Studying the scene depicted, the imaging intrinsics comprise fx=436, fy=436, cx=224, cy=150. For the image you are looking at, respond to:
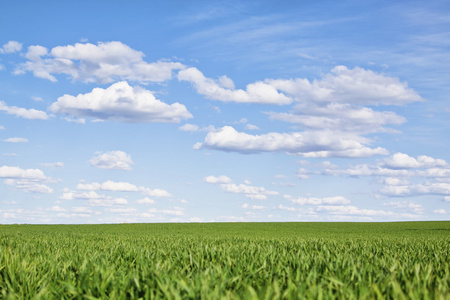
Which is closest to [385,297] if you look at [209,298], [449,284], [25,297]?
[449,284]

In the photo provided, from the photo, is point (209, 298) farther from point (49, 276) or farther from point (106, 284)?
point (49, 276)

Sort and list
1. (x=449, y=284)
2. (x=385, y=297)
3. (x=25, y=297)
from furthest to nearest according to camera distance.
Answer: (x=25, y=297) < (x=449, y=284) < (x=385, y=297)

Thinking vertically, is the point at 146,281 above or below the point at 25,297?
above

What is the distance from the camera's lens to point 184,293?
4035 mm

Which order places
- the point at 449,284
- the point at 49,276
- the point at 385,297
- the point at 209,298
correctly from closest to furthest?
the point at 209,298 < the point at 385,297 < the point at 449,284 < the point at 49,276

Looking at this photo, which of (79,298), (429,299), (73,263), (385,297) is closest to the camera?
(429,299)

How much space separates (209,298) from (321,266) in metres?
3.50

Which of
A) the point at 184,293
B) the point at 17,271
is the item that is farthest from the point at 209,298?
the point at 17,271

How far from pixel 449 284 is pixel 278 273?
1.96 metres

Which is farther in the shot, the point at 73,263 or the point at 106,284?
the point at 73,263

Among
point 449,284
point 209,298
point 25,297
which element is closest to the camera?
point 209,298

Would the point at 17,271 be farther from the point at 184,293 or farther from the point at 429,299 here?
the point at 429,299

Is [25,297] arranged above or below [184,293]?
below

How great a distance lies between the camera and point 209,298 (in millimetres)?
3246
